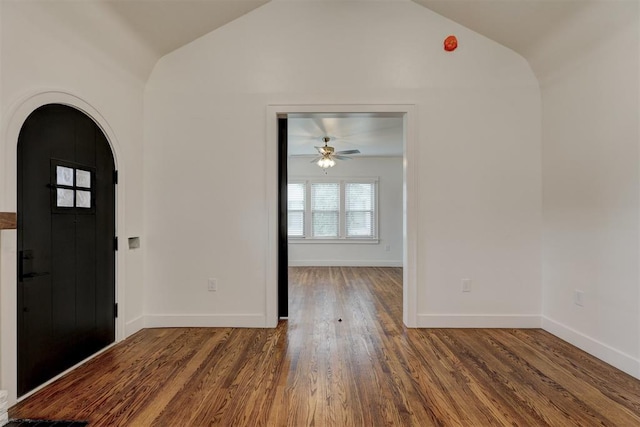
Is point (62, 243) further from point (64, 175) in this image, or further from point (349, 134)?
point (349, 134)

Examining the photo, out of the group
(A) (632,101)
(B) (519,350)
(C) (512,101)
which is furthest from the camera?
(C) (512,101)

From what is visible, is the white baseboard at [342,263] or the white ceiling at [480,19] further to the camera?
the white baseboard at [342,263]

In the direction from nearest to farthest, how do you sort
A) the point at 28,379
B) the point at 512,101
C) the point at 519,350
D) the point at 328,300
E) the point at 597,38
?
the point at 28,379
the point at 597,38
the point at 519,350
the point at 512,101
the point at 328,300

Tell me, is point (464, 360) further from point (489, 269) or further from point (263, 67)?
point (263, 67)

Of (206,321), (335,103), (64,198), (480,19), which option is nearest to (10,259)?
(64,198)

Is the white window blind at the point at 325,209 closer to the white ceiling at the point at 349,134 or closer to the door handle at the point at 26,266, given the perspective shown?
the white ceiling at the point at 349,134

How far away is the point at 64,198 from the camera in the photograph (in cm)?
225

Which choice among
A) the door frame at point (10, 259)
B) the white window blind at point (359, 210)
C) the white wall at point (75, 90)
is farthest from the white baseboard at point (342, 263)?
the door frame at point (10, 259)

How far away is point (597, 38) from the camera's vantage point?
2.42 m

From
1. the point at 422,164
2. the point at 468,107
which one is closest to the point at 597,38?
the point at 468,107

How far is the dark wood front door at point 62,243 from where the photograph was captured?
1946mm

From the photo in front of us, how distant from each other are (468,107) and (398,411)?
113 inches

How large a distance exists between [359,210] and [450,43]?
479 centimetres

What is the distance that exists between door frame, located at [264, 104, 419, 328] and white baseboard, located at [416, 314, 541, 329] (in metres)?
0.15
